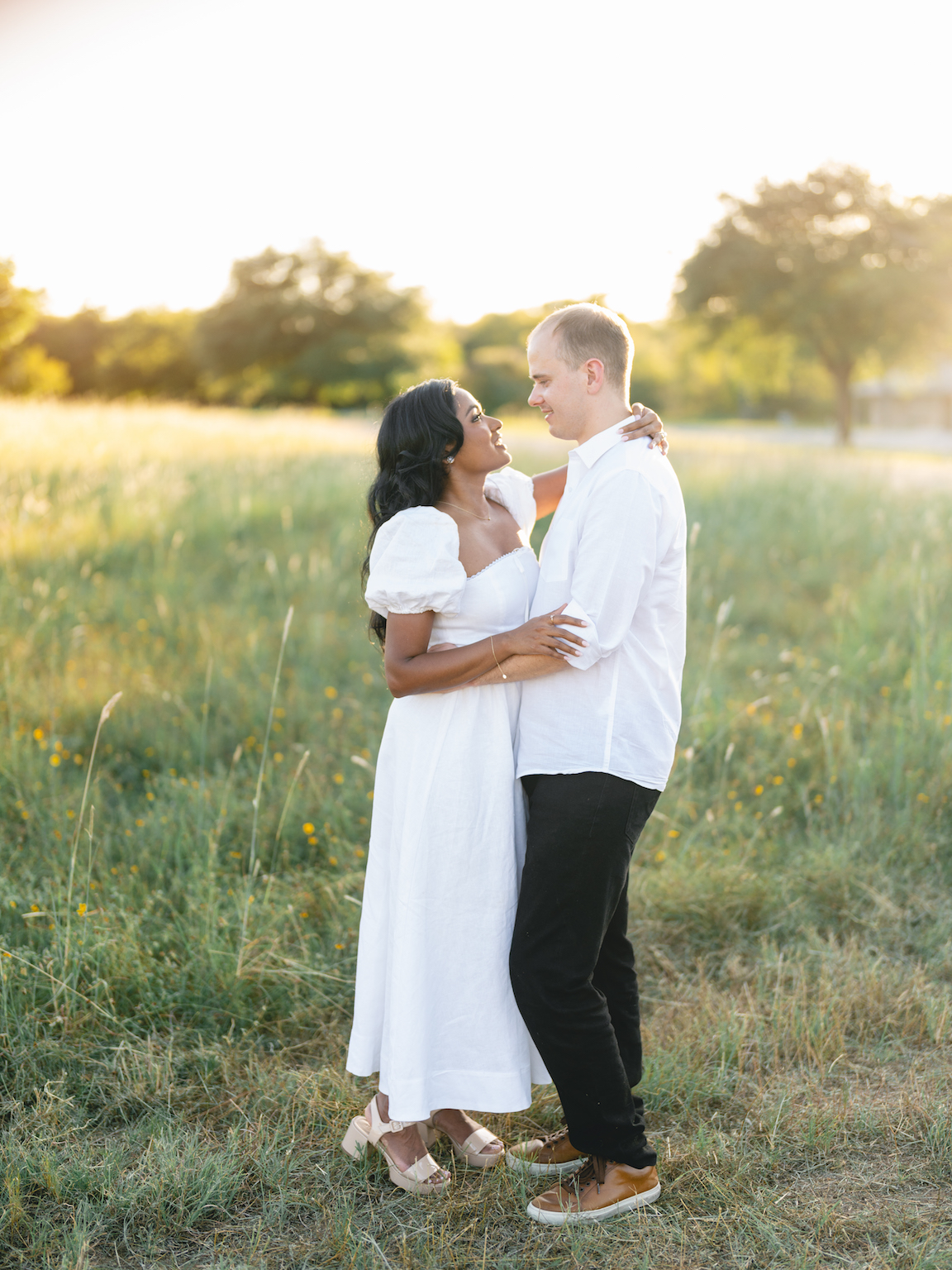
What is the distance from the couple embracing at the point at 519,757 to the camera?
2.24 metres

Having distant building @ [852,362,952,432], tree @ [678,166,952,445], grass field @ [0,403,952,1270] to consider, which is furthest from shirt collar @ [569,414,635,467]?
distant building @ [852,362,952,432]

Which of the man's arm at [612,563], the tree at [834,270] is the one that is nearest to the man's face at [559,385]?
the man's arm at [612,563]

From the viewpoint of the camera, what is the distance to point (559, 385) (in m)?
2.31

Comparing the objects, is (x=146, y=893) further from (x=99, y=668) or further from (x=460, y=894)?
(x=99, y=668)

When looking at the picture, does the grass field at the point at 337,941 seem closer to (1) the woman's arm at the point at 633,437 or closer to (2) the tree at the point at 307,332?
(1) the woman's arm at the point at 633,437

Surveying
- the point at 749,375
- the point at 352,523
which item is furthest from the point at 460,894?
the point at 749,375

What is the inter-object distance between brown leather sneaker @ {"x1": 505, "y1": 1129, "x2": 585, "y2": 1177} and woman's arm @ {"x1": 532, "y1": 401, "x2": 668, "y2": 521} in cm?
175

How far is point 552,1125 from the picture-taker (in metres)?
2.82

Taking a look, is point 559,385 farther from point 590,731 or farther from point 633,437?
point 590,731

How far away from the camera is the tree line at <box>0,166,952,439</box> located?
31.1 meters

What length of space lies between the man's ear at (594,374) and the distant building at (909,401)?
53.4 meters

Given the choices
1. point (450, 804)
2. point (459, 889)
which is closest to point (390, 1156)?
point (459, 889)

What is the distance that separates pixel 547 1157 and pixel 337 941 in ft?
3.93

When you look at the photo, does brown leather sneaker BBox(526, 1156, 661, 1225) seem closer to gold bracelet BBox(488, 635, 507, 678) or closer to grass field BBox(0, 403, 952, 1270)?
grass field BBox(0, 403, 952, 1270)
